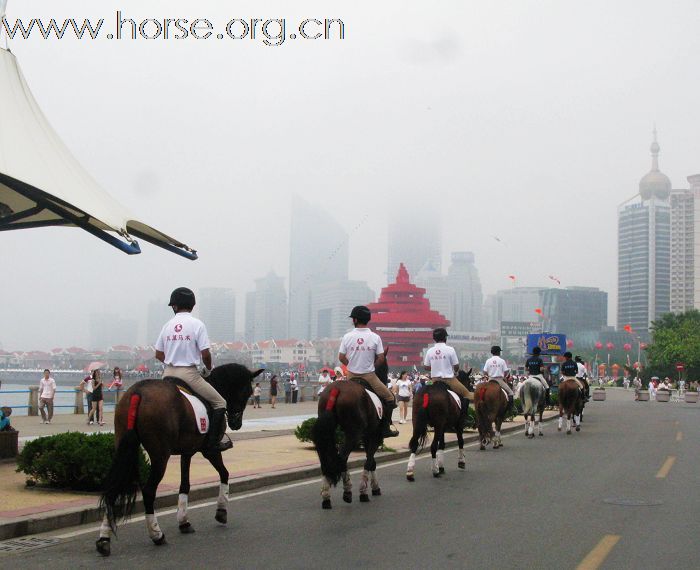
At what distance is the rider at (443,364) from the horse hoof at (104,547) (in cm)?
717

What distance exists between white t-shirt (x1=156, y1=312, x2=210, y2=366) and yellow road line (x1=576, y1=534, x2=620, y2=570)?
3986mm

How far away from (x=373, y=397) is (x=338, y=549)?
3.49 m

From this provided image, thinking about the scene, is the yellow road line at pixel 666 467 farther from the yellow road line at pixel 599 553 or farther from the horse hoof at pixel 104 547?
the horse hoof at pixel 104 547

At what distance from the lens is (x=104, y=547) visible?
747cm

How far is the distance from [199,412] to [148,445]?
0.76 meters

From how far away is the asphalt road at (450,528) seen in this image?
7367mm

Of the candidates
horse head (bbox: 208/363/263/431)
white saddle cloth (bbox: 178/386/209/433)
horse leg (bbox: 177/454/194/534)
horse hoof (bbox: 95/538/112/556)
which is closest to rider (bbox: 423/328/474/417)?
horse head (bbox: 208/363/263/431)

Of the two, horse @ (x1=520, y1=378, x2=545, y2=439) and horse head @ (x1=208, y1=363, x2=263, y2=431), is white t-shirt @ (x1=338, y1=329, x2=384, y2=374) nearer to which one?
horse head @ (x1=208, y1=363, x2=263, y2=431)

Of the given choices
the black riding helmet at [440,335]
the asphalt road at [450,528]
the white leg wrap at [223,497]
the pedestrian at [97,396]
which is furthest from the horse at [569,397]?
the white leg wrap at [223,497]

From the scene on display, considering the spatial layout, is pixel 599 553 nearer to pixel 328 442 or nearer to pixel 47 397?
pixel 328 442

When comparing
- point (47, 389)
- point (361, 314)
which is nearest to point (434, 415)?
point (361, 314)

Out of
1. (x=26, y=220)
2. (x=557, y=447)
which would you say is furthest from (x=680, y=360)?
(x=26, y=220)

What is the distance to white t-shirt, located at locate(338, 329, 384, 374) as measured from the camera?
11.2m

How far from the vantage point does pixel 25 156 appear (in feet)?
42.8
